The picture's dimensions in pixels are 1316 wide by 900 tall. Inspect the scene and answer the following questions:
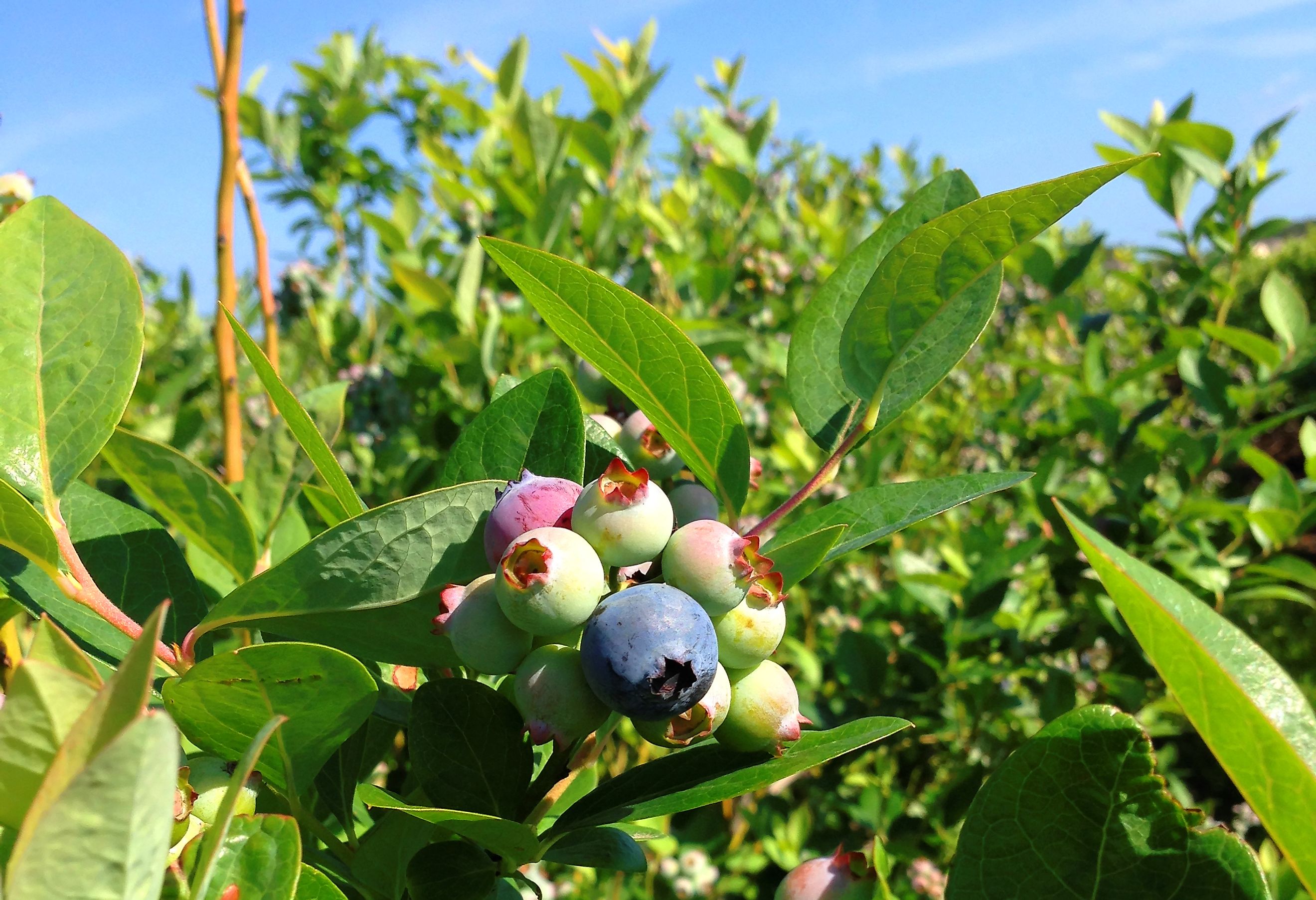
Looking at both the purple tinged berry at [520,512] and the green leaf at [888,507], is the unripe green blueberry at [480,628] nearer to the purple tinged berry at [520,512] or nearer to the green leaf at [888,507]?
the purple tinged berry at [520,512]

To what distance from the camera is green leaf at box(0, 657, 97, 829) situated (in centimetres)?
38

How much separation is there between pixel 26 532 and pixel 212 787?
0.64 feet

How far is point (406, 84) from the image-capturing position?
3211 mm

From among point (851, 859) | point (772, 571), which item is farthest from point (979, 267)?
point (851, 859)

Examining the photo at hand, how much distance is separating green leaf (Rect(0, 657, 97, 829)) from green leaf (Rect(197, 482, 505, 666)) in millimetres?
152

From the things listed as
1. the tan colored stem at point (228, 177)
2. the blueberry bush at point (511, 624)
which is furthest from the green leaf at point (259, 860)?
the tan colored stem at point (228, 177)

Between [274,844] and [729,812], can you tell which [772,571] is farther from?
[729,812]

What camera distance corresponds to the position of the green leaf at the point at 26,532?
1.74 feet

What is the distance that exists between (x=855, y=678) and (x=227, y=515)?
1.51m

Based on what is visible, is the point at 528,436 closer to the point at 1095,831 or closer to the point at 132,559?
the point at 132,559

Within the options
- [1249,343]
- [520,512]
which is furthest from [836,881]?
[1249,343]

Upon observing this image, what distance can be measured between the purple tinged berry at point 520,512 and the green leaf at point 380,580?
2 cm

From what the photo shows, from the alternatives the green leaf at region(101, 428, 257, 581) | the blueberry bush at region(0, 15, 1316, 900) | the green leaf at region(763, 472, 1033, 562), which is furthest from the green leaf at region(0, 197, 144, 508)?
the green leaf at region(763, 472, 1033, 562)

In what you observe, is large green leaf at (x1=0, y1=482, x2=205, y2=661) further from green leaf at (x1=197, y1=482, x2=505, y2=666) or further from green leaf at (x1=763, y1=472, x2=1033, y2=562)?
green leaf at (x1=763, y1=472, x2=1033, y2=562)
